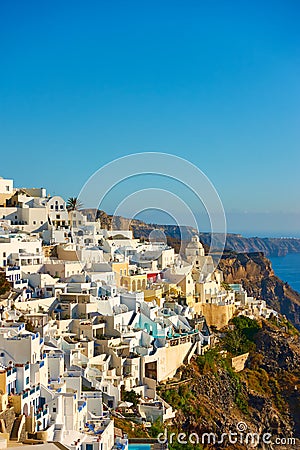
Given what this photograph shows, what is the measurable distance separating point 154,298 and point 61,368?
46.9 feet

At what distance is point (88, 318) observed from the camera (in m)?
27.7

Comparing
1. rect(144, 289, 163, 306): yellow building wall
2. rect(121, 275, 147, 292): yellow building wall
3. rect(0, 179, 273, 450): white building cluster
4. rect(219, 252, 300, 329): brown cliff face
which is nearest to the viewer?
rect(0, 179, 273, 450): white building cluster

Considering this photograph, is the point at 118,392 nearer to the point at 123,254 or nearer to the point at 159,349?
the point at 159,349

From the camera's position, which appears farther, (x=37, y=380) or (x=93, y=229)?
(x=93, y=229)

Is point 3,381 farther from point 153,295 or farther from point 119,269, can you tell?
point 119,269

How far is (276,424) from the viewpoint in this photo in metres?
34.6

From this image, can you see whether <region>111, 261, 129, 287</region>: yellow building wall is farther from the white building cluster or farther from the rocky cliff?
the rocky cliff

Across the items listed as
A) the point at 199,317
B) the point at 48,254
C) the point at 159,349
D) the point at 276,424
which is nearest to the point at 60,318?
the point at 159,349

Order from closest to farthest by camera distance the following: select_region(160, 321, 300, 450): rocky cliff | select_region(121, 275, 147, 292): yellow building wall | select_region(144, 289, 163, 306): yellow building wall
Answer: select_region(160, 321, 300, 450): rocky cliff → select_region(144, 289, 163, 306): yellow building wall → select_region(121, 275, 147, 292): yellow building wall

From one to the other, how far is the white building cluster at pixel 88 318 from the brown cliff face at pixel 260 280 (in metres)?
24.9
